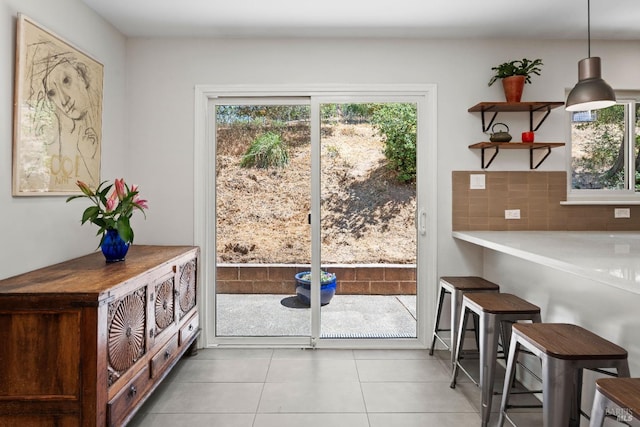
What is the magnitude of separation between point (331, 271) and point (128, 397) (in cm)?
173

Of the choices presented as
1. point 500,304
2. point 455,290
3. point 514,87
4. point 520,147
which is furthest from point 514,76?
point 500,304

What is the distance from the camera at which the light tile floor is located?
7.12 feet

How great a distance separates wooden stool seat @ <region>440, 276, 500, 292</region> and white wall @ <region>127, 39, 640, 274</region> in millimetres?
257

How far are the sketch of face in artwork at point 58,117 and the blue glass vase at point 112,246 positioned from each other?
404 millimetres

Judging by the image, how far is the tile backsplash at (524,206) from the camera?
3090mm

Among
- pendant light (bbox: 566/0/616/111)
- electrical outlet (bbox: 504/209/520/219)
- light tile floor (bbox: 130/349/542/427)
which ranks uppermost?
pendant light (bbox: 566/0/616/111)

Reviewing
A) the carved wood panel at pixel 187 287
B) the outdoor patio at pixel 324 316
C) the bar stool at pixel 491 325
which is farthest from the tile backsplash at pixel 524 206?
the carved wood panel at pixel 187 287

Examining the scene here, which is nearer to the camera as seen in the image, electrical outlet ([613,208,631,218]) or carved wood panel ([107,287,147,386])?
carved wood panel ([107,287,147,386])

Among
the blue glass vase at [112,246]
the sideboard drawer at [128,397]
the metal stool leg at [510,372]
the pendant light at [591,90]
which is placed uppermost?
the pendant light at [591,90]

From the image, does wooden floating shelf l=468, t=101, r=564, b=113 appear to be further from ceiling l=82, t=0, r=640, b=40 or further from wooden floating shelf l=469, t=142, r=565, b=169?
ceiling l=82, t=0, r=640, b=40

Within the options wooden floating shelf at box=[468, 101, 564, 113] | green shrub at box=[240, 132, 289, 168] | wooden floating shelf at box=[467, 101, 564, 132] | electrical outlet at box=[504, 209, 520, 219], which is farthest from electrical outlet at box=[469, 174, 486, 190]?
green shrub at box=[240, 132, 289, 168]

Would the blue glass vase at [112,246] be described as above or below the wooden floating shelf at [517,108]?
below

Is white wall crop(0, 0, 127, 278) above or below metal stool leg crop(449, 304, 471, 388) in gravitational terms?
above

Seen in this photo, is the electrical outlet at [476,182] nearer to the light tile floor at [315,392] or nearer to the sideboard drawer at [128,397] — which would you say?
the light tile floor at [315,392]
